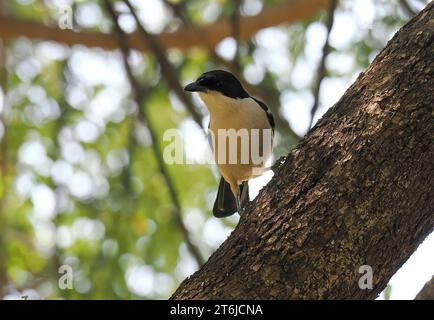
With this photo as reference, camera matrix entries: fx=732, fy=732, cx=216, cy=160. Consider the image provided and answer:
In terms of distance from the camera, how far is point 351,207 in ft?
9.52

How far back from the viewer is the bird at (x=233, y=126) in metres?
5.13

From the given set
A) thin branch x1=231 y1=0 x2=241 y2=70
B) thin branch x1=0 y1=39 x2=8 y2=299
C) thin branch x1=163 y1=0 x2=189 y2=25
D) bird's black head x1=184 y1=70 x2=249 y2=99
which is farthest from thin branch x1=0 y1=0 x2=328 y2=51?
bird's black head x1=184 y1=70 x2=249 y2=99

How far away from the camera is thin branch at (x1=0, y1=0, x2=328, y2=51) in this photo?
6.95 m

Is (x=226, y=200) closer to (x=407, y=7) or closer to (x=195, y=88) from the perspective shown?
(x=195, y=88)

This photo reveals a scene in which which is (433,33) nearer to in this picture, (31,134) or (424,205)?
(424,205)

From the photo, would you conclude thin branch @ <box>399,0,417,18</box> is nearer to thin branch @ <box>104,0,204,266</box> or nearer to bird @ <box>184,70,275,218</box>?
bird @ <box>184,70,275,218</box>

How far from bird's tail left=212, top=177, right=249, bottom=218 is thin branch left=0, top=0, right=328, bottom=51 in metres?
1.67

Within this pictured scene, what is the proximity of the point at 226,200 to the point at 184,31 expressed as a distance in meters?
2.24

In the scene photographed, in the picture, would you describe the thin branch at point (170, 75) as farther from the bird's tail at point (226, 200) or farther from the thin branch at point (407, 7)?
the thin branch at point (407, 7)

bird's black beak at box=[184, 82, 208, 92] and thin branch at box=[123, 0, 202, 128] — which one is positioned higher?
thin branch at box=[123, 0, 202, 128]

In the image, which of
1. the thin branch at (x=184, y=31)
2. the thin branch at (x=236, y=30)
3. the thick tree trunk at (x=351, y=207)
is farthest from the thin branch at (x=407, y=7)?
the thick tree trunk at (x=351, y=207)

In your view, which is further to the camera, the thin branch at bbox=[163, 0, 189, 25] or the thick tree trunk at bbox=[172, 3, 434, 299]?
the thin branch at bbox=[163, 0, 189, 25]

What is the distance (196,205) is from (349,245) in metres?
4.53

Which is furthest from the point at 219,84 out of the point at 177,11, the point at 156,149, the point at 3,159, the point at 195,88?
the point at 3,159
